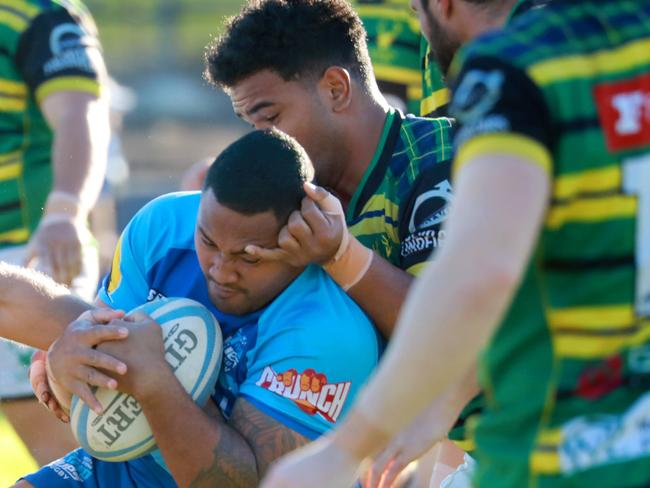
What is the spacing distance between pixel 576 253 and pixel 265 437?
5.01ft

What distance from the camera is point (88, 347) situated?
3.49 metres

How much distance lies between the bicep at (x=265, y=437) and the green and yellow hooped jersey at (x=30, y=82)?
2.50 meters

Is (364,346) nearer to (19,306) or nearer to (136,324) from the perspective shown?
(136,324)

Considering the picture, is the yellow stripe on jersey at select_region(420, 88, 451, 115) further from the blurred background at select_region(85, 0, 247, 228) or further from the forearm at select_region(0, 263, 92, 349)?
the blurred background at select_region(85, 0, 247, 228)

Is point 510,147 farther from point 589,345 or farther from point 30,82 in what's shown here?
point 30,82

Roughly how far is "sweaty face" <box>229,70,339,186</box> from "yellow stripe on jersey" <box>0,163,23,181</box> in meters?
1.97

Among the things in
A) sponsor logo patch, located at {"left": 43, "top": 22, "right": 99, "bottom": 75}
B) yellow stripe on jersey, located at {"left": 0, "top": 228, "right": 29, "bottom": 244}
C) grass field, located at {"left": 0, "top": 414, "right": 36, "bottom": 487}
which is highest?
sponsor logo patch, located at {"left": 43, "top": 22, "right": 99, "bottom": 75}

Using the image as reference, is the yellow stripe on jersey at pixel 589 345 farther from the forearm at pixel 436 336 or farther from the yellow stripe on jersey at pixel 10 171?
the yellow stripe on jersey at pixel 10 171

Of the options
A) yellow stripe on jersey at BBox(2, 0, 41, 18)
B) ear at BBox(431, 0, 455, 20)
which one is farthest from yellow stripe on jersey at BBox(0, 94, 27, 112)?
Result: ear at BBox(431, 0, 455, 20)

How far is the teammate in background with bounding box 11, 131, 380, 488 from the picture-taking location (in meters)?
3.47

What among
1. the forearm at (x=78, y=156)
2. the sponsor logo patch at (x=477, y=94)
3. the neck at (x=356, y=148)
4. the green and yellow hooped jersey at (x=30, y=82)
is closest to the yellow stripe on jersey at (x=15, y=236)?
the green and yellow hooped jersey at (x=30, y=82)

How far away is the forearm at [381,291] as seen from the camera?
3635mm

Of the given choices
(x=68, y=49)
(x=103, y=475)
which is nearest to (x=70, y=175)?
(x=68, y=49)

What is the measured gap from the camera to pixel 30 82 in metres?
5.69
